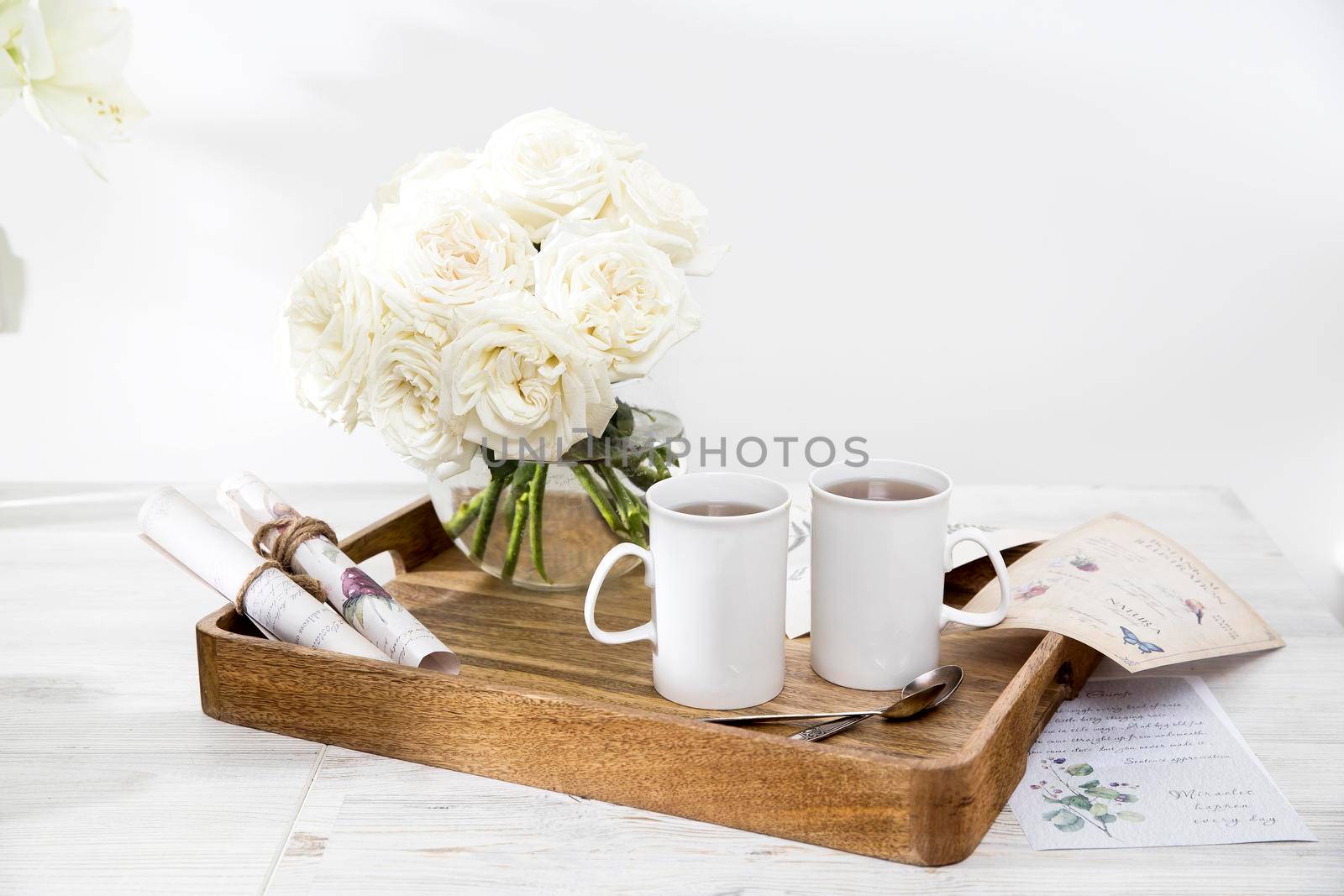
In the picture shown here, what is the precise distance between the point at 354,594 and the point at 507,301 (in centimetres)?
26

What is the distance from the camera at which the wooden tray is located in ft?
2.15

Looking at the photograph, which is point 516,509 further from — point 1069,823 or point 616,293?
point 1069,823

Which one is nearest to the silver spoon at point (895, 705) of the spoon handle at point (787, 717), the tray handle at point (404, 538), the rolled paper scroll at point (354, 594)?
the spoon handle at point (787, 717)

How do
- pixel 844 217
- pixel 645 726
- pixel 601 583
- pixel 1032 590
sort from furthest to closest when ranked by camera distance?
pixel 844 217, pixel 1032 590, pixel 601 583, pixel 645 726

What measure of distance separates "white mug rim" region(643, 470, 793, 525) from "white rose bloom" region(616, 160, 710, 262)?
0.19 metres

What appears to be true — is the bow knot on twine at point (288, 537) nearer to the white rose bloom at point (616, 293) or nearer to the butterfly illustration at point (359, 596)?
the butterfly illustration at point (359, 596)

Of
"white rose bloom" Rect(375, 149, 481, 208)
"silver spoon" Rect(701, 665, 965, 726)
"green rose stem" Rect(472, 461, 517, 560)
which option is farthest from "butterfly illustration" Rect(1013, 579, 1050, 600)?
"white rose bloom" Rect(375, 149, 481, 208)

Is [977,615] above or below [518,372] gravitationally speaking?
below

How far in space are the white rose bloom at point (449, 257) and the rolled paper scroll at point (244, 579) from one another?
224 millimetres

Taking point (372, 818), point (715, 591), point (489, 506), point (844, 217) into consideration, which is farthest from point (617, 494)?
point (844, 217)

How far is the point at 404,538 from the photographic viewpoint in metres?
1.08

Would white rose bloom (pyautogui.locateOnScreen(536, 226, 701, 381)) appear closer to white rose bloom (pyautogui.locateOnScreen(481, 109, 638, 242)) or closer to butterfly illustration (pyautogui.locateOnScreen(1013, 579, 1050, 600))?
white rose bloom (pyautogui.locateOnScreen(481, 109, 638, 242))

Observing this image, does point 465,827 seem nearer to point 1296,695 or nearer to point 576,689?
point 576,689

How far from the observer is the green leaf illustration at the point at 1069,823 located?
70 centimetres
